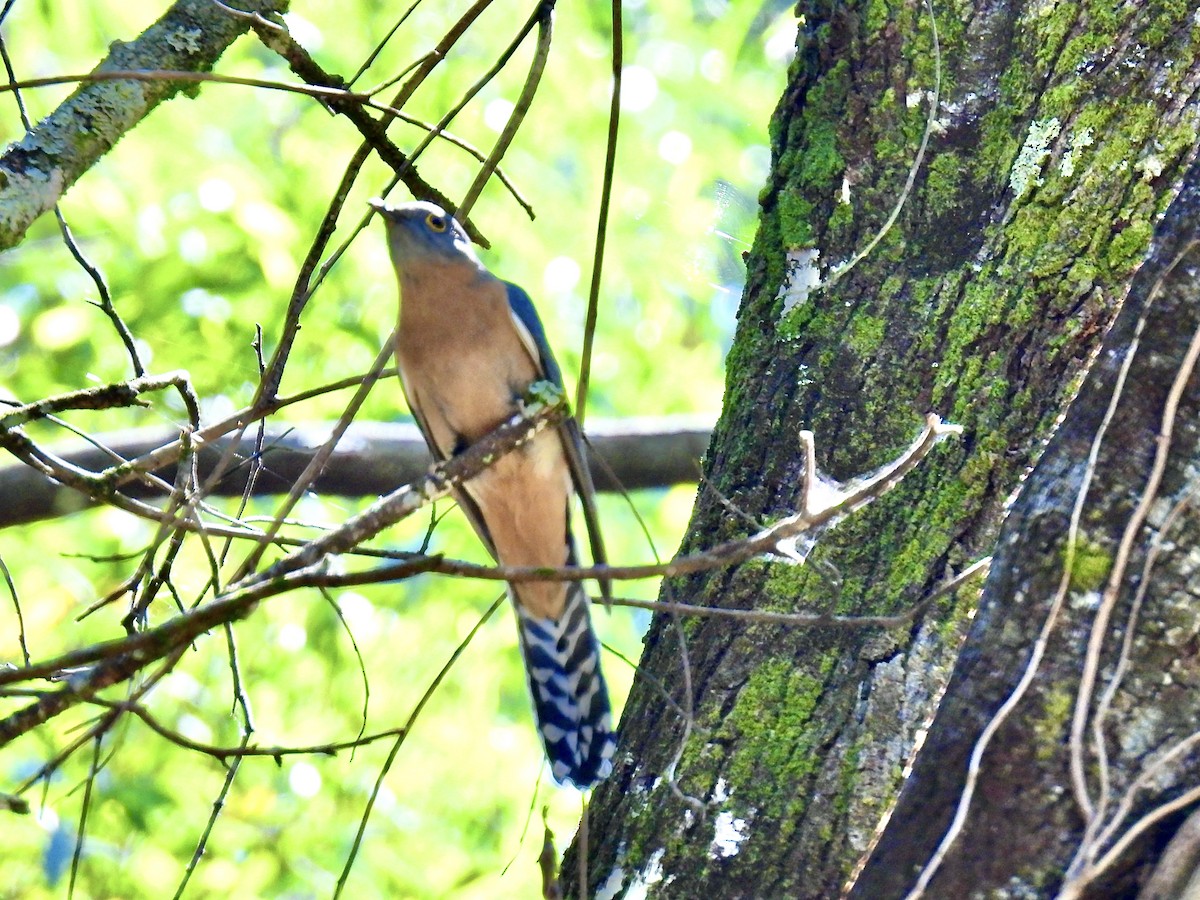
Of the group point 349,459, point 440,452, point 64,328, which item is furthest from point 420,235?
point 64,328

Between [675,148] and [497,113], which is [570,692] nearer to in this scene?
[497,113]

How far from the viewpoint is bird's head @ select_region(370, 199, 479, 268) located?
3959 millimetres

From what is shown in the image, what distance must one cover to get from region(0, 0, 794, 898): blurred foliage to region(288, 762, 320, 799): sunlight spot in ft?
0.05

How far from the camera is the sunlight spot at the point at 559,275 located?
6.25m

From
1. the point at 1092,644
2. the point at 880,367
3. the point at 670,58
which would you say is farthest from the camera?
the point at 670,58

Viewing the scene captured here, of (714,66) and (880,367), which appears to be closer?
(880,367)

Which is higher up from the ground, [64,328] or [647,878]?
[64,328]

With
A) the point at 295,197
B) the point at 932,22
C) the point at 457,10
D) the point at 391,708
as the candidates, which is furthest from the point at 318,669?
the point at 932,22

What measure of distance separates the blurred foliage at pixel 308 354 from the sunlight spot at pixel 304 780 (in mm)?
14

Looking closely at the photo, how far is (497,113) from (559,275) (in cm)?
87

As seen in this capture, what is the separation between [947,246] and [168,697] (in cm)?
446

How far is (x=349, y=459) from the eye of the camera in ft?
17.1

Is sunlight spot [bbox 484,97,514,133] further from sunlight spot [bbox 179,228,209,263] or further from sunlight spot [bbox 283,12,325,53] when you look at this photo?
sunlight spot [bbox 179,228,209,263]

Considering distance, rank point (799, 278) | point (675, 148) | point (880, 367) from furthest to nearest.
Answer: point (675, 148), point (799, 278), point (880, 367)
